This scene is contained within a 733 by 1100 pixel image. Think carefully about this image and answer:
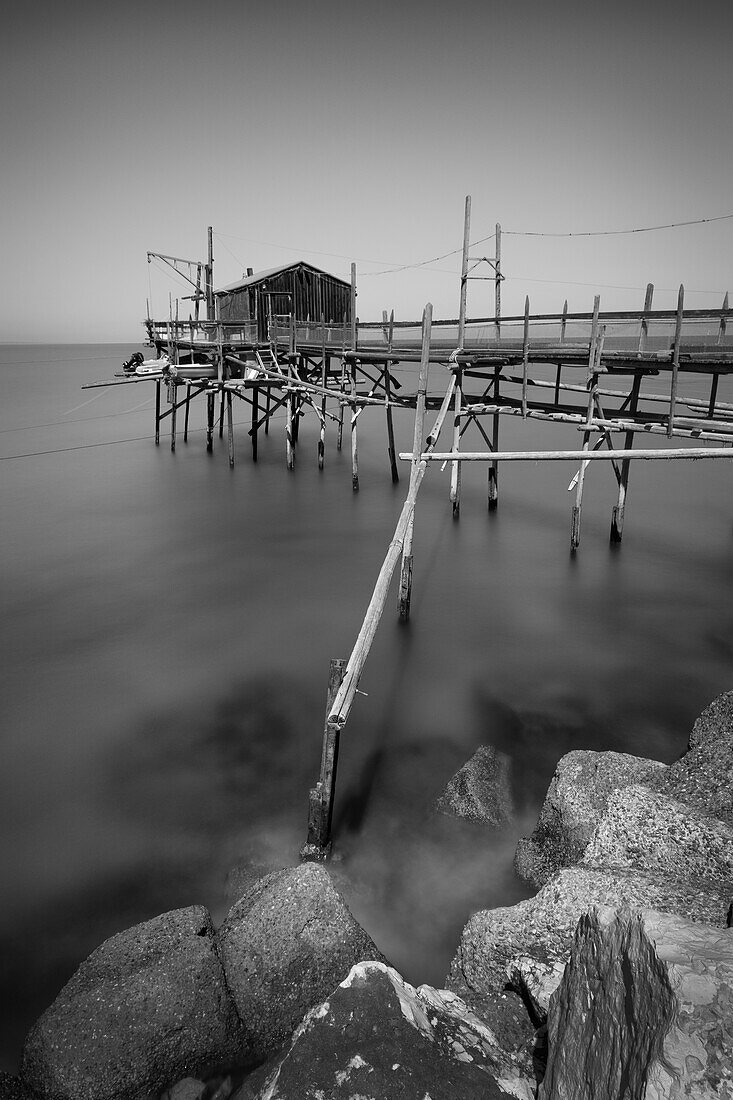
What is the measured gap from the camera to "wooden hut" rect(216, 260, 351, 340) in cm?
2745

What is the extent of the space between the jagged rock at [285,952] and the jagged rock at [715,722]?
3.63 metres

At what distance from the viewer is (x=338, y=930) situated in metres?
4.12

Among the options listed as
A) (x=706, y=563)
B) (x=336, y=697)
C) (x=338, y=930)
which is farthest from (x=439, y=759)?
(x=706, y=563)

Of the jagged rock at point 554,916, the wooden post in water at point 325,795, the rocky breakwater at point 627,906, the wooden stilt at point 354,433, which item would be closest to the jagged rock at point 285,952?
the jagged rock at point 554,916

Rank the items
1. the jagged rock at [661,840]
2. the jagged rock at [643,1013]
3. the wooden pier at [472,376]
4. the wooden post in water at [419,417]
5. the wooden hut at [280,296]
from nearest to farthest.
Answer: the jagged rock at [643,1013], the jagged rock at [661,840], the wooden pier at [472,376], the wooden post in water at [419,417], the wooden hut at [280,296]

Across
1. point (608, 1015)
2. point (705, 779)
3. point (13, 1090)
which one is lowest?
point (13, 1090)

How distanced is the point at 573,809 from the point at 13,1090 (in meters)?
4.29

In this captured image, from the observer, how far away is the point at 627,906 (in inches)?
97.8

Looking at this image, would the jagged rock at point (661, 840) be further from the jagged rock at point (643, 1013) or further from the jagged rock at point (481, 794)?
the jagged rock at point (643, 1013)

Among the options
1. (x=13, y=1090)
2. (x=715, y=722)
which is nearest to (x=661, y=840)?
(x=715, y=722)

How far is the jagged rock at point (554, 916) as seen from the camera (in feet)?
12.0

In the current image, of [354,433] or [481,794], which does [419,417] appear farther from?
[354,433]

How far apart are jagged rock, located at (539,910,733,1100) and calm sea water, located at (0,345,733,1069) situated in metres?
2.60

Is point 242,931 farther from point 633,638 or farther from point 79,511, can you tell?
point 79,511
